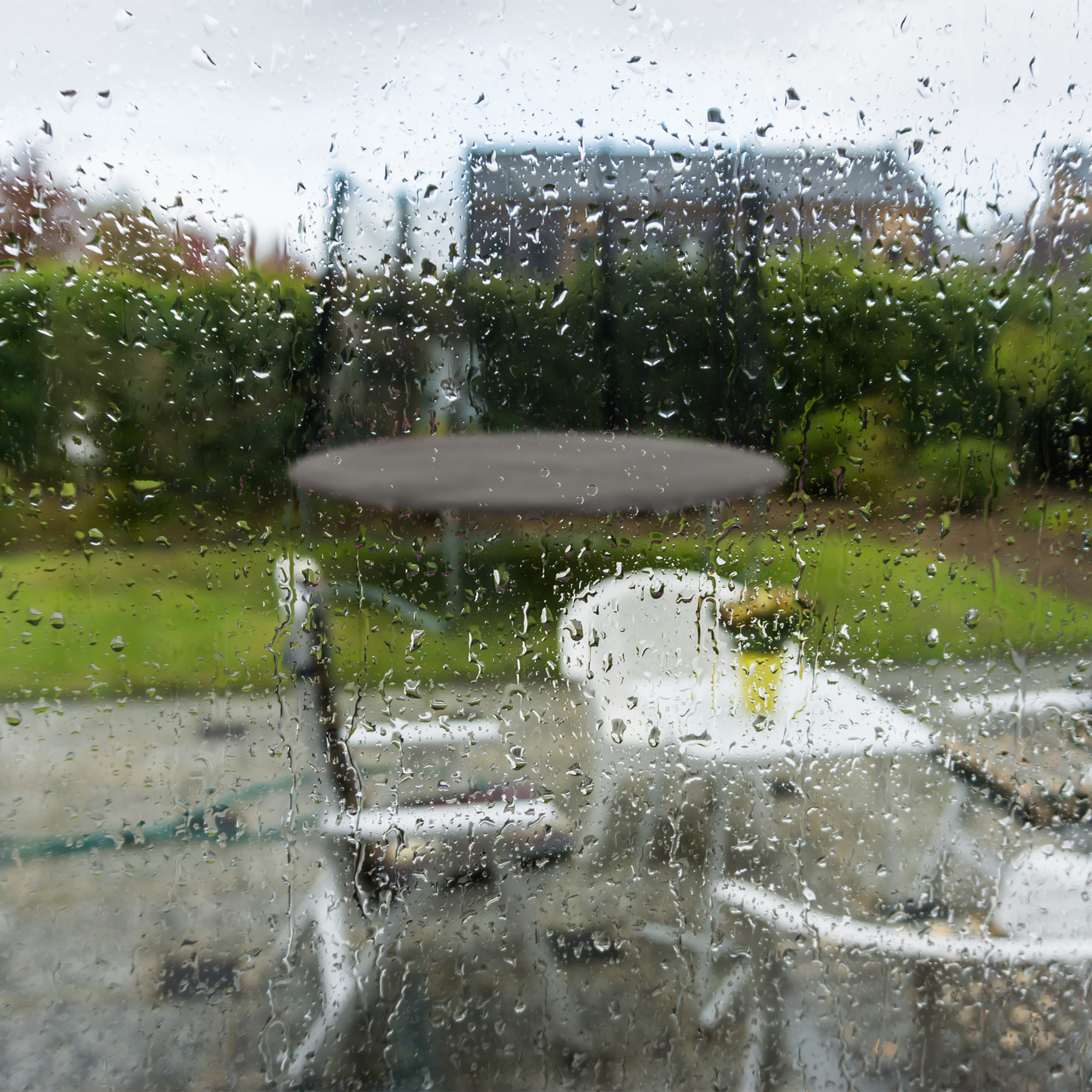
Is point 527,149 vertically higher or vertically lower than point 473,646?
higher

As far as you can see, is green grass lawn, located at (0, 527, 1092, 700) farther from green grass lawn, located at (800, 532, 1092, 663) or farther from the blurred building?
the blurred building

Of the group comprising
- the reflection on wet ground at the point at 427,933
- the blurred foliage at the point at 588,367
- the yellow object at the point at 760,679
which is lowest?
the reflection on wet ground at the point at 427,933

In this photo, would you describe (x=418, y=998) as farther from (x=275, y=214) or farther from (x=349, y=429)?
(x=275, y=214)

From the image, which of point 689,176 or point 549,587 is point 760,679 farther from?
point 689,176

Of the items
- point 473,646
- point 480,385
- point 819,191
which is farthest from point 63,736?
point 819,191

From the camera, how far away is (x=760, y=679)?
830mm

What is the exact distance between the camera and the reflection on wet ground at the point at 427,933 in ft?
2.55

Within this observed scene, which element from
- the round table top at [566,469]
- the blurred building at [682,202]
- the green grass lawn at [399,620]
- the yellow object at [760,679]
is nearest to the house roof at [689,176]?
the blurred building at [682,202]

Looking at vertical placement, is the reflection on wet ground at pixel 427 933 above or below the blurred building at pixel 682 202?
below

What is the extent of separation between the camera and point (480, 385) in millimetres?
800

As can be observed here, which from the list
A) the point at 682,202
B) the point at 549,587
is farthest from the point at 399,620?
the point at 682,202

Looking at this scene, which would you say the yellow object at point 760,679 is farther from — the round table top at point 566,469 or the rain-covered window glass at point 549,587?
the round table top at point 566,469

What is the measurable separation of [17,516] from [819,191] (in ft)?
3.43

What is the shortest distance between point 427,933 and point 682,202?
3.20ft
